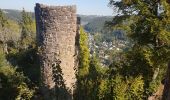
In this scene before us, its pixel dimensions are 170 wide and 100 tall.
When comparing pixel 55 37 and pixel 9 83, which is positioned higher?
pixel 55 37

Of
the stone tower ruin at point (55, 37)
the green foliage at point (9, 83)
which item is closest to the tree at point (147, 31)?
the stone tower ruin at point (55, 37)

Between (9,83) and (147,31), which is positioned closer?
(147,31)

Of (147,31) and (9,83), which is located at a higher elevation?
(147,31)

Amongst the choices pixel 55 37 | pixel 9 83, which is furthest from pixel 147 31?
pixel 9 83

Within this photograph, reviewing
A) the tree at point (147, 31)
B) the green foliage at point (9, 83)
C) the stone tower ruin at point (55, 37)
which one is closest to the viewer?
the tree at point (147, 31)

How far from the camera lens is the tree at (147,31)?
14.0m

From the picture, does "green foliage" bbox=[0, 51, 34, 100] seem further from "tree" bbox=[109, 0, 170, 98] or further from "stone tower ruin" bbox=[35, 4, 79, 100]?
"tree" bbox=[109, 0, 170, 98]

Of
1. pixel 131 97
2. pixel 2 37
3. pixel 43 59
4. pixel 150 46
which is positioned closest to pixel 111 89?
pixel 131 97

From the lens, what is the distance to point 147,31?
48.9 feet

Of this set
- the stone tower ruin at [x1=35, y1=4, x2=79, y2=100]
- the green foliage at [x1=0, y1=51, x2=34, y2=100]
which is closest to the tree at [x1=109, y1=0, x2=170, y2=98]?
the stone tower ruin at [x1=35, y1=4, x2=79, y2=100]

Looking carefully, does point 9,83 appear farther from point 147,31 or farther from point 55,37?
point 147,31

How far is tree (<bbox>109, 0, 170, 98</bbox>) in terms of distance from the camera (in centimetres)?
1405

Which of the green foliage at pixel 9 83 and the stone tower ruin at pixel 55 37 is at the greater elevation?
the stone tower ruin at pixel 55 37

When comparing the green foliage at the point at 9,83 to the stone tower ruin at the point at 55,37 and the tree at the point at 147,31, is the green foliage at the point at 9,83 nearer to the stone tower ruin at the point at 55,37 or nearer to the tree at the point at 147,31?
the stone tower ruin at the point at 55,37
